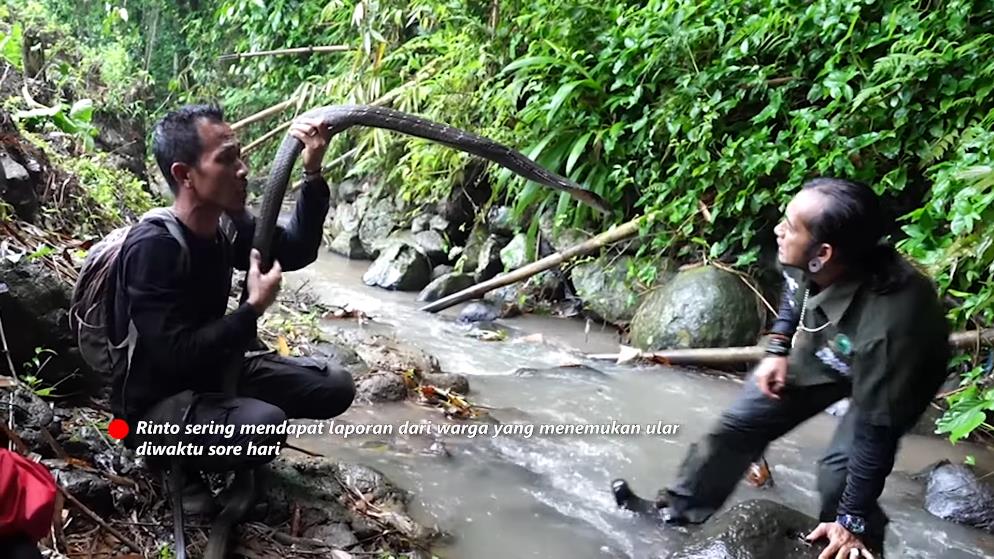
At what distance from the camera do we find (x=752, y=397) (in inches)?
106

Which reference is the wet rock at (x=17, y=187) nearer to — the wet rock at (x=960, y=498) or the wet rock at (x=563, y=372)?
the wet rock at (x=563, y=372)

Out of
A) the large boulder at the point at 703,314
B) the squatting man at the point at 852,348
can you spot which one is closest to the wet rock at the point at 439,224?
the large boulder at the point at 703,314

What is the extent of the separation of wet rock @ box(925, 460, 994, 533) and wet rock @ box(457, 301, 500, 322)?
3.75m

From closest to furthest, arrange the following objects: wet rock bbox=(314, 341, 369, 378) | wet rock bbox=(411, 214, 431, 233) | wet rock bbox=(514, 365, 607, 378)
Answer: wet rock bbox=(314, 341, 369, 378), wet rock bbox=(514, 365, 607, 378), wet rock bbox=(411, 214, 431, 233)

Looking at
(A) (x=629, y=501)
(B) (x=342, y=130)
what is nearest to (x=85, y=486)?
(B) (x=342, y=130)

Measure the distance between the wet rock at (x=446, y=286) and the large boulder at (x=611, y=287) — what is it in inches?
50.8

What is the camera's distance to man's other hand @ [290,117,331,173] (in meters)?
2.54

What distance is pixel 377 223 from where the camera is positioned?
9352 mm

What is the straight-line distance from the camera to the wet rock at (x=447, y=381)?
4289mm

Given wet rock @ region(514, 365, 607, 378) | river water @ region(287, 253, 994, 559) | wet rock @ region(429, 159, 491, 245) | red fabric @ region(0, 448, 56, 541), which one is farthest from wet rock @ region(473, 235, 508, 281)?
red fabric @ region(0, 448, 56, 541)

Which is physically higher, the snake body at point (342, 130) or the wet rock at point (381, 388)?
the snake body at point (342, 130)

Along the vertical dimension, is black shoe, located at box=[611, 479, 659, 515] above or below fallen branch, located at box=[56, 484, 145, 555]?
below

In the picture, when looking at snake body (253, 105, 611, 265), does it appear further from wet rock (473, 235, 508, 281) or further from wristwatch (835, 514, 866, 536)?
wet rock (473, 235, 508, 281)

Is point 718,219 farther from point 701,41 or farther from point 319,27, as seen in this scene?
point 319,27
